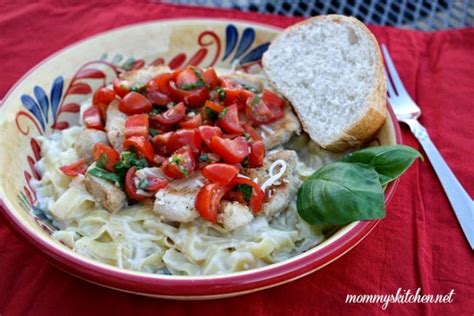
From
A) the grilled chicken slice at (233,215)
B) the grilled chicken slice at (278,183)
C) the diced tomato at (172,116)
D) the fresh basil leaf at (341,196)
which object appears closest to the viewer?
the fresh basil leaf at (341,196)

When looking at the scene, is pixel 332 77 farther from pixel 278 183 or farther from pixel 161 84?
pixel 161 84

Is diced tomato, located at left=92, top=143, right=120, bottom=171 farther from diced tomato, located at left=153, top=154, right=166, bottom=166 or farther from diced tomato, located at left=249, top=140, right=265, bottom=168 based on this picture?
diced tomato, located at left=249, top=140, right=265, bottom=168

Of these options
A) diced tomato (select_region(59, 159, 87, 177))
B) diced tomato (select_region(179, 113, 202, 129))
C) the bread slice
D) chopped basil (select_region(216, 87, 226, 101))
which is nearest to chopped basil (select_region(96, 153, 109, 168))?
diced tomato (select_region(59, 159, 87, 177))

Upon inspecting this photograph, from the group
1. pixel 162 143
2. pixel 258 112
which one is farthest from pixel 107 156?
pixel 258 112

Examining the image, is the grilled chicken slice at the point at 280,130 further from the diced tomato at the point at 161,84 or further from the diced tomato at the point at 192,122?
the diced tomato at the point at 161,84

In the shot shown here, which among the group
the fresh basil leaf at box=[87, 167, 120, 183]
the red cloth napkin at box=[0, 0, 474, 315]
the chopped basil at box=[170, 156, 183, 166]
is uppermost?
the chopped basil at box=[170, 156, 183, 166]

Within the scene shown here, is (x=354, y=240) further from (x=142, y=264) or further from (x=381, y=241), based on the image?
(x=142, y=264)

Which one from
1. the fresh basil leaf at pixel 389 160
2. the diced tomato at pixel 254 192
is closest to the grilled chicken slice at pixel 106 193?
the diced tomato at pixel 254 192
